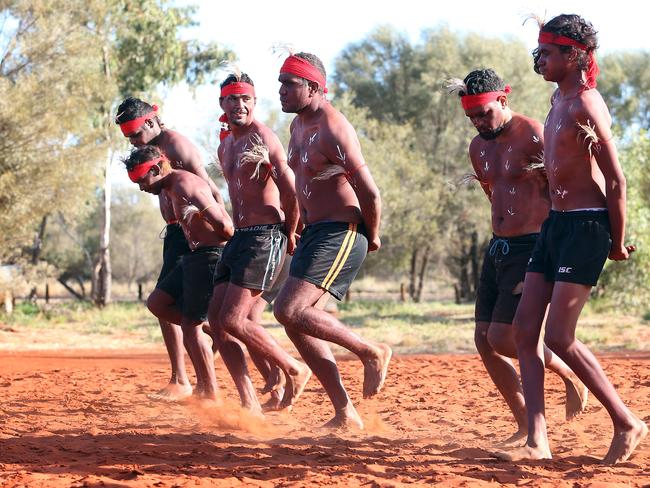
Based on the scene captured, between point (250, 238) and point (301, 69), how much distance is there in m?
1.25

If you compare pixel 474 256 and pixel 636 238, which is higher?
pixel 636 238

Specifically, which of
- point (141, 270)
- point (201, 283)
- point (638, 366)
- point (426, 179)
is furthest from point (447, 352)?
point (141, 270)

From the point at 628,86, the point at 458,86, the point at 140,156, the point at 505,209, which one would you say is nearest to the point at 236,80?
the point at 140,156

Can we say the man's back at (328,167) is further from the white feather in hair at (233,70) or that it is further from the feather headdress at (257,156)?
the white feather in hair at (233,70)

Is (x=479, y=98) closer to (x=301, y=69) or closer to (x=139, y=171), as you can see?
(x=301, y=69)

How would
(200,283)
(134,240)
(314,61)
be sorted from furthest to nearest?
1. (134,240)
2. (200,283)
3. (314,61)

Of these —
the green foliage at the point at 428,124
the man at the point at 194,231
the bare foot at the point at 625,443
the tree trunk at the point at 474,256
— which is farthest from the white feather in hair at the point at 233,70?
the tree trunk at the point at 474,256

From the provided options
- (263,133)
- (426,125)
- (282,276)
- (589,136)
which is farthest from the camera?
(426,125)

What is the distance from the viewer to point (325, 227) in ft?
19.1

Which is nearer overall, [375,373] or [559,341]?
[559,341]

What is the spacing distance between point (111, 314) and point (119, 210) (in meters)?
33.2

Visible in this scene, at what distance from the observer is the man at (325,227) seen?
18.7ft

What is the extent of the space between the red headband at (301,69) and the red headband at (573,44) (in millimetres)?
1591

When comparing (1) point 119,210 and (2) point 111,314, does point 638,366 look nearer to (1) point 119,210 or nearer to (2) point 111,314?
(2) point 111,314
